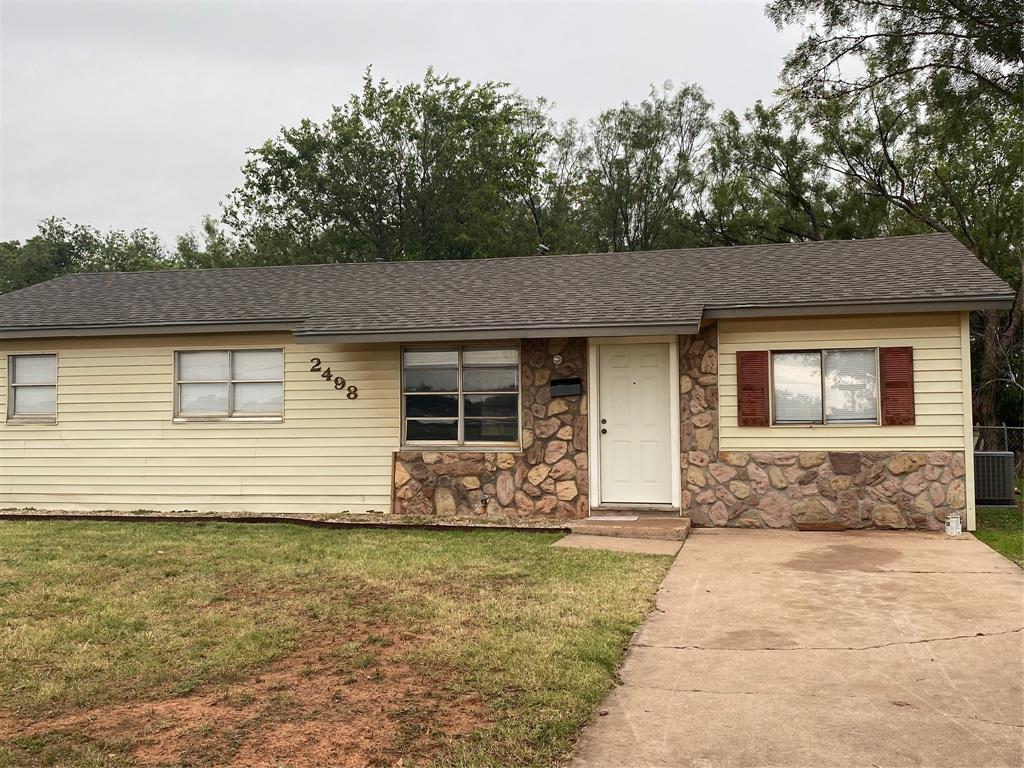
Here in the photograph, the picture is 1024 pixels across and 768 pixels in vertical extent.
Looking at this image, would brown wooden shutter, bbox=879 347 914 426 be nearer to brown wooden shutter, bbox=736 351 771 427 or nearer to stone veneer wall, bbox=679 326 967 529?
stone veneer wall, bbox=679 326 967 529

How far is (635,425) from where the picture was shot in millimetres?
10820

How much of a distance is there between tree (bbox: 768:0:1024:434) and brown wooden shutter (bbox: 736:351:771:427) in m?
2.91

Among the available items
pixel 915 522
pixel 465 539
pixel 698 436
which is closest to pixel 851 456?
pixel 915 522

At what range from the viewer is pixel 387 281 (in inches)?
543

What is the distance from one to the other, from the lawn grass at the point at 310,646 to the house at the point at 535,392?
274 cm

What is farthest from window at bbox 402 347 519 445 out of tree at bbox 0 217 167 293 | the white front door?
tree at bbox 0 217 167 293

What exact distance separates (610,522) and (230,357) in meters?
5.72

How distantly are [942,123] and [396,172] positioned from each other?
71.8ft

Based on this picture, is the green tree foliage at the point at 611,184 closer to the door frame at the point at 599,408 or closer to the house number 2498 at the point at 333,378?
the door frame at the point at 599,408

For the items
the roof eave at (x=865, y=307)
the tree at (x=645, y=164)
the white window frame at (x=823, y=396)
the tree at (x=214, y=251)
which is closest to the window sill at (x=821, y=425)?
the white window frame at (x=823, y=396)

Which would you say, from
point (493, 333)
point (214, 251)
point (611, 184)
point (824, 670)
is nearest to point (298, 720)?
point (824, 670)

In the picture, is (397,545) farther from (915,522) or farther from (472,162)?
(472,162)

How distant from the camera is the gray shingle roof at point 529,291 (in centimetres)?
1032

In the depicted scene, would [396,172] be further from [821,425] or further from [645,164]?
[821,425]
